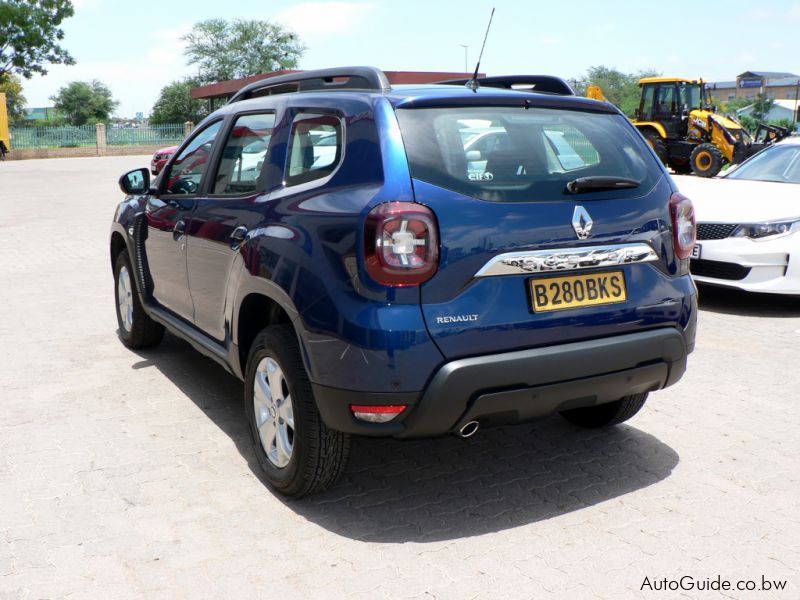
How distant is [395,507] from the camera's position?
12.3 ft

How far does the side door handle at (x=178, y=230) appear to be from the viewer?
4836 mm

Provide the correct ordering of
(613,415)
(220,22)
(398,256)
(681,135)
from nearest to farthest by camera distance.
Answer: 1. (398,256)
2. (613,415)
3. (681,135)
4. (220,22)

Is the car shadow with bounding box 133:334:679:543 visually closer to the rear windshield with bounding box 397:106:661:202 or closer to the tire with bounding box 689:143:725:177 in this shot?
the rear windshield with bounding box 397:106:661:202

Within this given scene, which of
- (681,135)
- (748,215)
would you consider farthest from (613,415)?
(681,135)

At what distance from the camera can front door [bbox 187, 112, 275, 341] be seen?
13.4 feet

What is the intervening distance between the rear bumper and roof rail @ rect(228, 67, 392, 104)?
4.29ft

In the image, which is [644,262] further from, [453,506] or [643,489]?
[453,506]

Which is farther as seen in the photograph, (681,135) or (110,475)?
(681,135)

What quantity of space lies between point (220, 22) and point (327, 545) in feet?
262

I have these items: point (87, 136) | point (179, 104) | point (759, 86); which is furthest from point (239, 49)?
point (759, 86)

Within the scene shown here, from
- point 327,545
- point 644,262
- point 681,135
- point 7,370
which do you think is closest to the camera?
point 327,545

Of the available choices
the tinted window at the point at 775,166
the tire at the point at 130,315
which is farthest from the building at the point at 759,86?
the tire at the point at 130,315

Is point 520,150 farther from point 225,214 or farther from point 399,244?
point 225,214

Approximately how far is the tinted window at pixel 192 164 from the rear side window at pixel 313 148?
1.03 m
